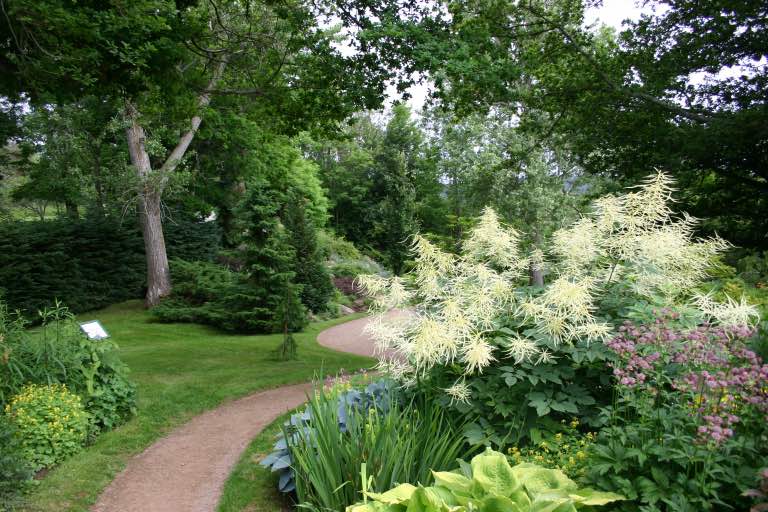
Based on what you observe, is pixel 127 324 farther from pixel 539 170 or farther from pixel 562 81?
pixel 539 170

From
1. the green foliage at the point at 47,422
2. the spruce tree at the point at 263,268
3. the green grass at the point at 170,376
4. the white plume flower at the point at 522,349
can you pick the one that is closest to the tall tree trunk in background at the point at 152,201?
the green grass at the point at 170,376

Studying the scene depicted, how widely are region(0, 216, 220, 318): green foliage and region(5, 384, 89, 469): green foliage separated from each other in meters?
8.93

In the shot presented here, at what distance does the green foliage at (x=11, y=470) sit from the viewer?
4.09 meters

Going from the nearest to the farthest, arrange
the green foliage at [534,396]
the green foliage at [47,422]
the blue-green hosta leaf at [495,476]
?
the blue-green hosta leaf at [495,476], the green foliage at [534,396], the green foliage at [47,422]

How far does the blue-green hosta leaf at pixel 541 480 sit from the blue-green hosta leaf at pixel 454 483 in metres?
0.25

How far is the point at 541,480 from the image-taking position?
9.12 feet

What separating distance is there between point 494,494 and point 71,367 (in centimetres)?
525

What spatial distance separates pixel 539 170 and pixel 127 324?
16.3 metres

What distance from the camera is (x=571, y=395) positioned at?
392 centimetres

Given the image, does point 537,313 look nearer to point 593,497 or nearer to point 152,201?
point 593,497

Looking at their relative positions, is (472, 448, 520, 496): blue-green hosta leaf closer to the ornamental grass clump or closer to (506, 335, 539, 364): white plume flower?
the ornamental grass clump

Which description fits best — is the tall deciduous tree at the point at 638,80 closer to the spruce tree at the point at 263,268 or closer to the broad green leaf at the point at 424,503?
the spruce tree at the point at 263,268

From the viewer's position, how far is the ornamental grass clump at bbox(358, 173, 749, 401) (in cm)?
359

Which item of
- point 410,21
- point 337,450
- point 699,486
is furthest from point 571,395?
point 410,21
